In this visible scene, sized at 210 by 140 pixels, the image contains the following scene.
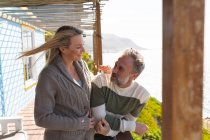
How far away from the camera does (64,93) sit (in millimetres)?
1805

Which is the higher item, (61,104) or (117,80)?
(117,80)

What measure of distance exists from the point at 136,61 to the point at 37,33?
360 inches

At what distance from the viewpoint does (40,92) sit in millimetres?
1730

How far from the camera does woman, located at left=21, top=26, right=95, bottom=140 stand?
1741 millimetres

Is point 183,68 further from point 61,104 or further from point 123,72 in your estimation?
point 61,104

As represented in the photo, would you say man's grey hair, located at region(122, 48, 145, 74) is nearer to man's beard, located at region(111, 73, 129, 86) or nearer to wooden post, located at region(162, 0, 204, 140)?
man's beard, located at region(111, 73, 129, 86)

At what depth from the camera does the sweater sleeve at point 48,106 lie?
1724mm

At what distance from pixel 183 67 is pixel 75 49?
1.02 metres

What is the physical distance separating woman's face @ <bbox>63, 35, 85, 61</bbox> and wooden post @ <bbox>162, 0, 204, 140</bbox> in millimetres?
957

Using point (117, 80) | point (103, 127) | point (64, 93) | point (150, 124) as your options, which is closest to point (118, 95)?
point (117, 80)

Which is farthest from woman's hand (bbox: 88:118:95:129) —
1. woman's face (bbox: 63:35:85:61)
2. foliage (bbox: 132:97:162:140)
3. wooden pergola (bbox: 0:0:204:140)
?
foliage (bbox: 132:97:162:140)

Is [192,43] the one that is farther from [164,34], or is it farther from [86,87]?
[86,87]

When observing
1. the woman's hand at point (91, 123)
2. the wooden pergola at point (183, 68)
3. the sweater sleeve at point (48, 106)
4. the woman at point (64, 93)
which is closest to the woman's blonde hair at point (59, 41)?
the woman at point (64, 93)

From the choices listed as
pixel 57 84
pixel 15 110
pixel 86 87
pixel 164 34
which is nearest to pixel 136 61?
pixel 86 87
